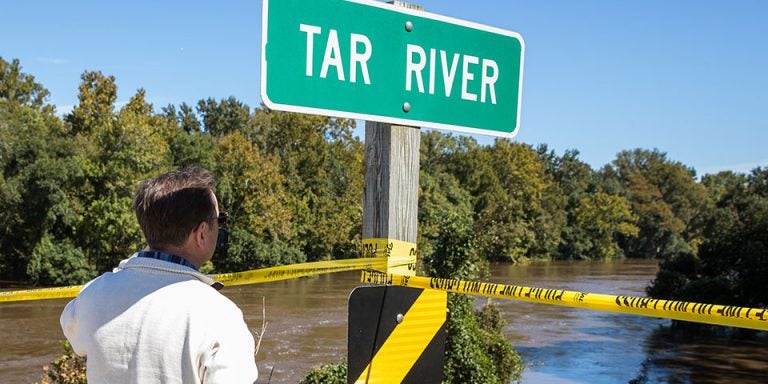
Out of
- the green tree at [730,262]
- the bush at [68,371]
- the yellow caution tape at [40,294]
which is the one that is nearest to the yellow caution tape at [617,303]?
the yellow caution tape at [40,294]

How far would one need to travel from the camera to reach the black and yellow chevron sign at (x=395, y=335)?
2.58m

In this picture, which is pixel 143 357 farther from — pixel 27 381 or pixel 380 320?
pixel 27 381

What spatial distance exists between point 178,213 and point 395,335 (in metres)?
1.17

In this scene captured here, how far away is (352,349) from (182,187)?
1.08m

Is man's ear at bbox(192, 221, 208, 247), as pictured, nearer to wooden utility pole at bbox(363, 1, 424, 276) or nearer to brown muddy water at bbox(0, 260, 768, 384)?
wooden utility pole at bbox(363, 1, 424, 276)

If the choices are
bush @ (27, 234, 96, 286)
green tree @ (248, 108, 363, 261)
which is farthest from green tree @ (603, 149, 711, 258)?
bush @ (27, 234, 96, 286)

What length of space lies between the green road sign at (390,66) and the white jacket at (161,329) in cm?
86

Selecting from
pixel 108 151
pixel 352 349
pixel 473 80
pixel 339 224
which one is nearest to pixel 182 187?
pixel 352 349

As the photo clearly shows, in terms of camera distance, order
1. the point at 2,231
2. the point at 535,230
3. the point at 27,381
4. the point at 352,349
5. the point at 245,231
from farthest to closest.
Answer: the point at 535,230 → the point at 245,231 → the point at 2,231 → the point at 27,381 → the point at 352,349

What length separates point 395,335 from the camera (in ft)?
8.67

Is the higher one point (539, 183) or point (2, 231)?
point (539, 183)

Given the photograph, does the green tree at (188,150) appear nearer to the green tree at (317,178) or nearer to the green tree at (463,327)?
the green tree at (317,178)

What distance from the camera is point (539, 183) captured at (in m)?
65.3

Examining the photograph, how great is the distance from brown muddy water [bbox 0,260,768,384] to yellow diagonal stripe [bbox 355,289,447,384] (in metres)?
12.6
